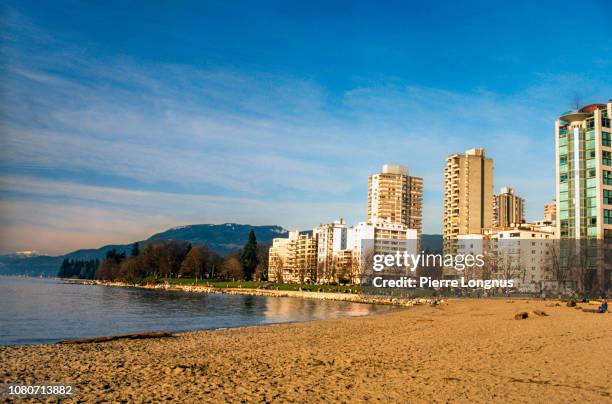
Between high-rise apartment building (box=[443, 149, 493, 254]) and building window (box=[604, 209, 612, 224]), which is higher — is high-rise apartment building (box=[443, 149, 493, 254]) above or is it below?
above

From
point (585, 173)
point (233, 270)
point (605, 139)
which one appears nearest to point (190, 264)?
point (233, 270)

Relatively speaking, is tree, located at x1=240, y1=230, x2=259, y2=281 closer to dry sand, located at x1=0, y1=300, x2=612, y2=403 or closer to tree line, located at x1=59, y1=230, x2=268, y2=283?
tree line, located at x1=59, y1=230, x2=268, y2=283

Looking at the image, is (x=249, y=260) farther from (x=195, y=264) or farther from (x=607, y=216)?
(x=607, y=216)

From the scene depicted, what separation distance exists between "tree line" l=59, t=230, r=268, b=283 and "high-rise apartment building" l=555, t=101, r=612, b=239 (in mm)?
95559

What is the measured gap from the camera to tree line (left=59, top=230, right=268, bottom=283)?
532 feet

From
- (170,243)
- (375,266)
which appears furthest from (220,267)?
(375,266)

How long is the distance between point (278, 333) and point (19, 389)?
18.6 metres

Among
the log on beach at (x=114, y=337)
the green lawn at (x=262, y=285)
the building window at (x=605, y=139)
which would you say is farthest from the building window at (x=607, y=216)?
the log on beach at (x=114, y=337)

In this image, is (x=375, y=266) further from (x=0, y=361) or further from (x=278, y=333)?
(x=0, y=361)

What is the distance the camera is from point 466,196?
16675 centimetres

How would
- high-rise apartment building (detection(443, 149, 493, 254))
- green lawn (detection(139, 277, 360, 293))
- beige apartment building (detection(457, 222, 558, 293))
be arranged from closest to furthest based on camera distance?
1. beige apartment building (detection(457, 222, 558, 293))
2. green lawn (detection(139, 277, 360, 293))
3. high-rise apartment building (detection(443, 149, 493, 254))

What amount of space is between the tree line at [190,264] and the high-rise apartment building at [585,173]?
95559 mm

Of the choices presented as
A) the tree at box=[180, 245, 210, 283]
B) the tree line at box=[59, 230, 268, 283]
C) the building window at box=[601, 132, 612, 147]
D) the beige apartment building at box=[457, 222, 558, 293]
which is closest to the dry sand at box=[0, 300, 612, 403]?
the building window at box=[601, 132, 612, 147]

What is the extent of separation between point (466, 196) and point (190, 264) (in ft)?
297
